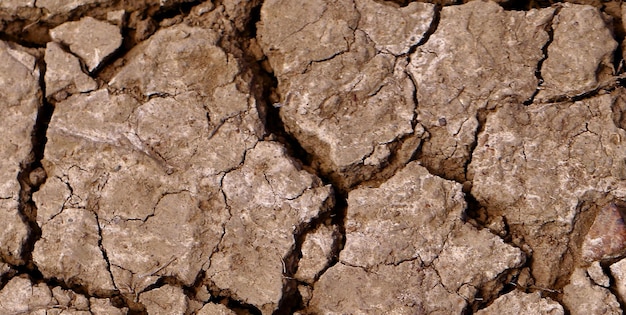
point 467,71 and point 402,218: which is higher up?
point 467,71

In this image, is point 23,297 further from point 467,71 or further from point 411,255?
point 467,71

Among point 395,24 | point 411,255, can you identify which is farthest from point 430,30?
point 411,255

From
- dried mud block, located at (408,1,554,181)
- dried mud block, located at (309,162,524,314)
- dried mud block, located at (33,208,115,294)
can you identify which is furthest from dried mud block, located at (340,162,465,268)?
dried mud block, located at (33,208,115,294)

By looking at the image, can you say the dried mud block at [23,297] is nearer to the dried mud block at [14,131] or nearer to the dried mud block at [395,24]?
the dried mud block at [14,131]

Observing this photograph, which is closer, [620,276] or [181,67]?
[620,276]

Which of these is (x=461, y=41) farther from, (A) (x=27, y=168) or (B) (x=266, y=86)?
(A) (x=27, y=168)

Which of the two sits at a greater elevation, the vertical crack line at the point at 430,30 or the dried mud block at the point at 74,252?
the vertical crack line at the point at 430,30

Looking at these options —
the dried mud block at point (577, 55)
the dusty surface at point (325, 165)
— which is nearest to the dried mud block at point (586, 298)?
the dusty surface at point (325, 165)
